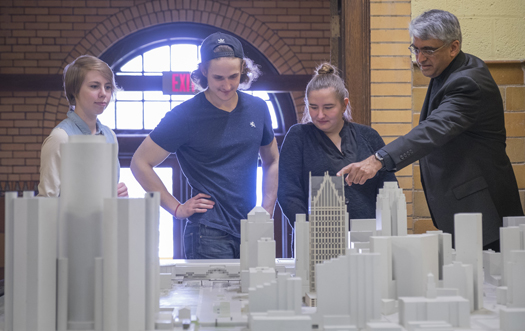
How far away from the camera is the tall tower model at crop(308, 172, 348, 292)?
6.49ft

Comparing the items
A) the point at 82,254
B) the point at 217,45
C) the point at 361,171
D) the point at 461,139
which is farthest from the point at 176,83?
the point at 82,254

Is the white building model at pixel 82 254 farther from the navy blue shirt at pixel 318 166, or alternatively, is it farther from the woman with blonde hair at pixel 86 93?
the navy blue shirt at pixel 318 166

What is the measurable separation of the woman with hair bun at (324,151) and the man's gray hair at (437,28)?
474mm

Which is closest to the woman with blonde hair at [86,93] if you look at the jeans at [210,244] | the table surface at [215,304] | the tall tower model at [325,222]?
the jeans at [210,244]

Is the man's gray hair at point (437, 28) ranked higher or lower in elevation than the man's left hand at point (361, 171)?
higher

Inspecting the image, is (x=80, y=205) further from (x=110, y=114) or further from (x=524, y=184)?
(x=110, y=114)

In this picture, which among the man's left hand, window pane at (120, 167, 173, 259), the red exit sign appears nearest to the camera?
the man's left hand

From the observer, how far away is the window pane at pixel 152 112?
24.6 ft

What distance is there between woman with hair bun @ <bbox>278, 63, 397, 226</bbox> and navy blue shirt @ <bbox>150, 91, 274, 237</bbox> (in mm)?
192

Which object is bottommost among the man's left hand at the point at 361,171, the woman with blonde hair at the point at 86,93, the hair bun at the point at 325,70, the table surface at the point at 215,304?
the table surface at the point at 215,304

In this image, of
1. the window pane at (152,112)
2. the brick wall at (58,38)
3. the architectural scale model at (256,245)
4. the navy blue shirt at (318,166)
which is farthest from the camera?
the window pane at (152,112)

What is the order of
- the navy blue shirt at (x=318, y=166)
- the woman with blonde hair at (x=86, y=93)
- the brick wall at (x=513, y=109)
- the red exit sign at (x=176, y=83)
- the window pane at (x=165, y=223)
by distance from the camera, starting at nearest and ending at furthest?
the woman with blonde hair at (x=86, y=93), the navy blue shirt at (x=318, y=166), the brick wall at (x=513, y=109), the red exit sign at (x=176, y=83), the window pane at (x=165, y=223)

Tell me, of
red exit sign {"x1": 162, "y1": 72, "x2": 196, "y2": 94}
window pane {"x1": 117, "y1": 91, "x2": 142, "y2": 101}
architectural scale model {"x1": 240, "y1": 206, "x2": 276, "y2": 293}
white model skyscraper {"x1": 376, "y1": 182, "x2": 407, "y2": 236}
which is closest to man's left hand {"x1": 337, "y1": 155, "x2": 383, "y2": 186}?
white model skyscraper {"x1": 376, "y1": 182, "x2": 407, "y2": 236}

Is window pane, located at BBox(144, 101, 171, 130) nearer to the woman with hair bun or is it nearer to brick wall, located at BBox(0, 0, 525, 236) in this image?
brick wall, located at BBox(0, 0, 525, 236)
